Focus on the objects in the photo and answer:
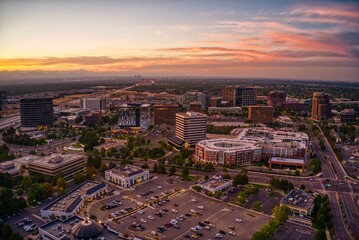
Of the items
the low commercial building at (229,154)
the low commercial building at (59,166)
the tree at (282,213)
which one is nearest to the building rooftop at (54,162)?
the low commercial building at (59,166)

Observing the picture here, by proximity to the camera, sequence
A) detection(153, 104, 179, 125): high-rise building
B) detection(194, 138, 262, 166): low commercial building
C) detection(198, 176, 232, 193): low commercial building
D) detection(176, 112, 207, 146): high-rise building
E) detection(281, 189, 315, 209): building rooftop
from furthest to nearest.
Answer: detection(153, 104, 179, 125): high-rise building
detection(176, 112, 207, 146): high-rise building
detection(194, 138, 262, 166): low commercial building
detection(198, 176, 232, 193): low commercial building
detection(281, 189, 315, 209): building rooftop

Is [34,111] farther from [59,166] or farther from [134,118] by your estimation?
[59,166]

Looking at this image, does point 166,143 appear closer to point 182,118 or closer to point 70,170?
point 182,118

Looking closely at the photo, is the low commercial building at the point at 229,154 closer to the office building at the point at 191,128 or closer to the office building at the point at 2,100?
the office building at the point at 191,128

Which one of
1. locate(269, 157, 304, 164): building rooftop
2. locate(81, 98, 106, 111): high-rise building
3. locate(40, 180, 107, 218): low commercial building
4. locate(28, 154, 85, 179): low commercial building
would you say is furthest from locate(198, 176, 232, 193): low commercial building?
locate(81, 98, 106, 111): high-rise building

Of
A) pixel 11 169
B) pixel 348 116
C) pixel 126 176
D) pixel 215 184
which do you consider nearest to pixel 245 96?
pixel 348 116

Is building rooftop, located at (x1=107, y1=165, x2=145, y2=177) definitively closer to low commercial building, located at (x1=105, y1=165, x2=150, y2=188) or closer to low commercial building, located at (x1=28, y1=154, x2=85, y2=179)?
low commercial building, located at (x1=105, y1=165, x2=150, y2=188)
